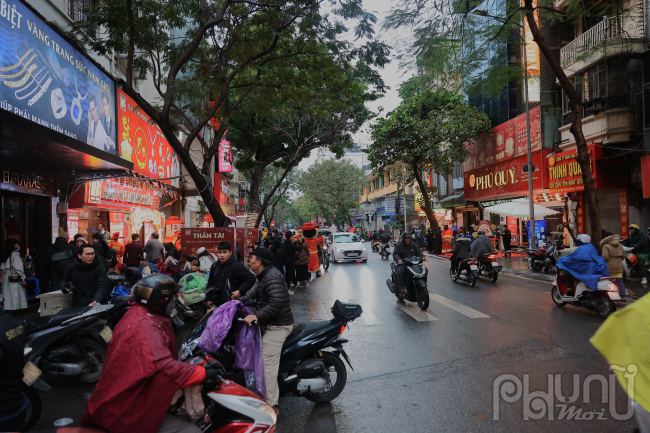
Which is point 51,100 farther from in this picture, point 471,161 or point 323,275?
point 471,161

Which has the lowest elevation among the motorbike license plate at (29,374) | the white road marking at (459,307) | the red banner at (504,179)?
the white road marking at (459,307)

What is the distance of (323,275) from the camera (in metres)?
17.4

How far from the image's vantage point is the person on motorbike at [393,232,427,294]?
32.6 ft

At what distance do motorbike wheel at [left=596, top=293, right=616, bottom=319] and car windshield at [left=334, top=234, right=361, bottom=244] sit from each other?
16106mm

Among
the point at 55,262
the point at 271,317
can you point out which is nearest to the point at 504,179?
the point at 55,262

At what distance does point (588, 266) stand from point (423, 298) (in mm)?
3068

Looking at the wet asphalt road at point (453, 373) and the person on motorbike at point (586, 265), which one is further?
the person on motorbike at point (586, 265)

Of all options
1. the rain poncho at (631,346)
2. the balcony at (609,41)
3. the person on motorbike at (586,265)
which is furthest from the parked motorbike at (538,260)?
the rain poncho at (631,346)

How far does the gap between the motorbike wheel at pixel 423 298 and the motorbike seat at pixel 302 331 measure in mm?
4931

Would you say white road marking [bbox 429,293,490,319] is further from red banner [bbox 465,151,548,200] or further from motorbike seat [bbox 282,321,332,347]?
red banner [bbox 465,151,548,200]

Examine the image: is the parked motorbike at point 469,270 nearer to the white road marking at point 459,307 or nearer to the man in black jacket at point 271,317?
the white road marking at point 459,307

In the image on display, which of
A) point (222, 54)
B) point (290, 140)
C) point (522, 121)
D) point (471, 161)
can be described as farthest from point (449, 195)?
point (222, 54)

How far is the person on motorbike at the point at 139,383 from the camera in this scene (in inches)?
97.9

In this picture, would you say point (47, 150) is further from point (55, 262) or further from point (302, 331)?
point (302, 331)
